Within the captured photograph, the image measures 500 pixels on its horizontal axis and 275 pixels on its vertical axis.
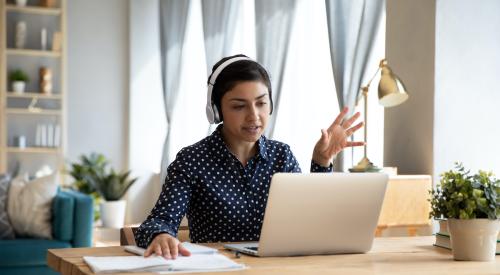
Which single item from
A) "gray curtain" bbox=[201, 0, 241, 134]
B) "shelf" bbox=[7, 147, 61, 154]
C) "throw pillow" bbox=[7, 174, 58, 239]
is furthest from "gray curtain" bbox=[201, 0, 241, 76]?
"shelf" bbox=[7, 147, 61, 154]

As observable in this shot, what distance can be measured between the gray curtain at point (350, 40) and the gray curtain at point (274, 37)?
711 millimetres

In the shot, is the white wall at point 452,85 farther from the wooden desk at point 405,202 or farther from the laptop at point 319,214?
the laptop at point 319,214

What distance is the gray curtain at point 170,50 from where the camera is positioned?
7.63 metres

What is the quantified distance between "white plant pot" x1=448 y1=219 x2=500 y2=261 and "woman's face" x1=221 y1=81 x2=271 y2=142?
0.65 metres

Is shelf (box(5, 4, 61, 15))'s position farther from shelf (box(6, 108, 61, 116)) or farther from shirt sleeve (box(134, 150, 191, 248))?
shirt sleeve (box(134, 150, 191, 248))

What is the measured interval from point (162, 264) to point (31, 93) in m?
6.65

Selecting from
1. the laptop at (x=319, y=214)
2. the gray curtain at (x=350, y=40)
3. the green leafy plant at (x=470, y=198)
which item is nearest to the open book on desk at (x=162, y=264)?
the laptop at (x=319, y=214)

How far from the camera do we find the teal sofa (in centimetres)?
509

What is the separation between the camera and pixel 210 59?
255 inches

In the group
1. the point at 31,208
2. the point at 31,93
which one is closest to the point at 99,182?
the point at 31,93

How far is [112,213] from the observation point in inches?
314

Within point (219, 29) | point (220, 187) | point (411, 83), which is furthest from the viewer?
point (219, 29)

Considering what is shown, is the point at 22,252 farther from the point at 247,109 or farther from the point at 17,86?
the point at 17,86

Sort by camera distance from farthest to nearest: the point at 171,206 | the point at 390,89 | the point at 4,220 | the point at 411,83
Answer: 1. the point at 4,220
2. the point at 411,83
3. the point at 390,89
4. the point at 171,206
